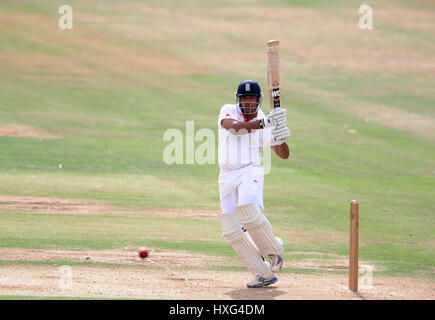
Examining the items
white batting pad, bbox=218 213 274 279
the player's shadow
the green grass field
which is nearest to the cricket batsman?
white batting pad, bbox=218 213 274 279

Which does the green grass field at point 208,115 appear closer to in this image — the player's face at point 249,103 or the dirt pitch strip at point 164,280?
the dirt pitch strip at point 164,280

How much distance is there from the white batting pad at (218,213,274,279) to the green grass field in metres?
2.15

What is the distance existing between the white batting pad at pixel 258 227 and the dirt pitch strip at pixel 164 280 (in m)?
0.48

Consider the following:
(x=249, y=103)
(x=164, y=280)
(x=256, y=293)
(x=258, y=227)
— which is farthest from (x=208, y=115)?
(x=256, y=293)

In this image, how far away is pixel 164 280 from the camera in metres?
9.50

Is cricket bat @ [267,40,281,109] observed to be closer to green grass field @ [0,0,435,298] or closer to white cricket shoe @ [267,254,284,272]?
white cricket shoe @ [267,254,284,272]

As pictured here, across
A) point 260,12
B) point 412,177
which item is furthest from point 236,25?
point 412,177

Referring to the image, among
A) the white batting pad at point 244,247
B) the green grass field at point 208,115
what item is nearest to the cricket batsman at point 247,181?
the white batting pad at point 244,247

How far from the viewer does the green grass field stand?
13180 mm

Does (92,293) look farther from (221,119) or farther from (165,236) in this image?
(165,236)

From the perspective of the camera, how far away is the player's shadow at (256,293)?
28.3ft

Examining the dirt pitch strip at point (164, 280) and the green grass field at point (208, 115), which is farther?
the green grass field at point (208, 115)
